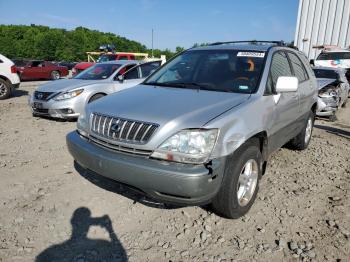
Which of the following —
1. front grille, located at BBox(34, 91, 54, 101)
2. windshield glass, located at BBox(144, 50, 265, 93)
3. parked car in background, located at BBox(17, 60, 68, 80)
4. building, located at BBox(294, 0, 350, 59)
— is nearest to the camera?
windshield glass, located at BBox(144, 50, 265, 93)

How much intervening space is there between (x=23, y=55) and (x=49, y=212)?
49.3 metres

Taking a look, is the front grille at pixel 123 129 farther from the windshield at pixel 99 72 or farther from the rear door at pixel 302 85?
the windshield at pixel 99 72

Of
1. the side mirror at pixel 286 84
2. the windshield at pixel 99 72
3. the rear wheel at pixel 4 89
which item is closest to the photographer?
the side mirror at pixel 286 84

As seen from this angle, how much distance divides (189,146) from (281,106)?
1.67m

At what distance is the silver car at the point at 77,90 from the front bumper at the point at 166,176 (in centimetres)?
401

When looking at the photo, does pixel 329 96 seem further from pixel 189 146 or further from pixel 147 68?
pixel 189 146

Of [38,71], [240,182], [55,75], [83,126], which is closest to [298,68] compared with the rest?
[240,182]

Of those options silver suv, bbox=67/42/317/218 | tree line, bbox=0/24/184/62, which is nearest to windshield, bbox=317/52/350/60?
silver suv, bbox=67/42/317/218

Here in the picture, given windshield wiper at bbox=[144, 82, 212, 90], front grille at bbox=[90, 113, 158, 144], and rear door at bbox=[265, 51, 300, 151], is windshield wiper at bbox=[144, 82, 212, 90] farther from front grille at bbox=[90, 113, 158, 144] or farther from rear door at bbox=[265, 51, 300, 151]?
front grille at bbox=[90, 113, 158, 144]

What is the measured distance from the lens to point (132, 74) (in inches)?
332

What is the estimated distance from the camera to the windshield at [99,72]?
830 centimetres

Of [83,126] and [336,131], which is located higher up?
[83,126]

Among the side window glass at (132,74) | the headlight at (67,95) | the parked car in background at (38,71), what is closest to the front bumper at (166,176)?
the headlight at (67,95)

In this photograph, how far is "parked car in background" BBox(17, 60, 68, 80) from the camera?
19625 mm
